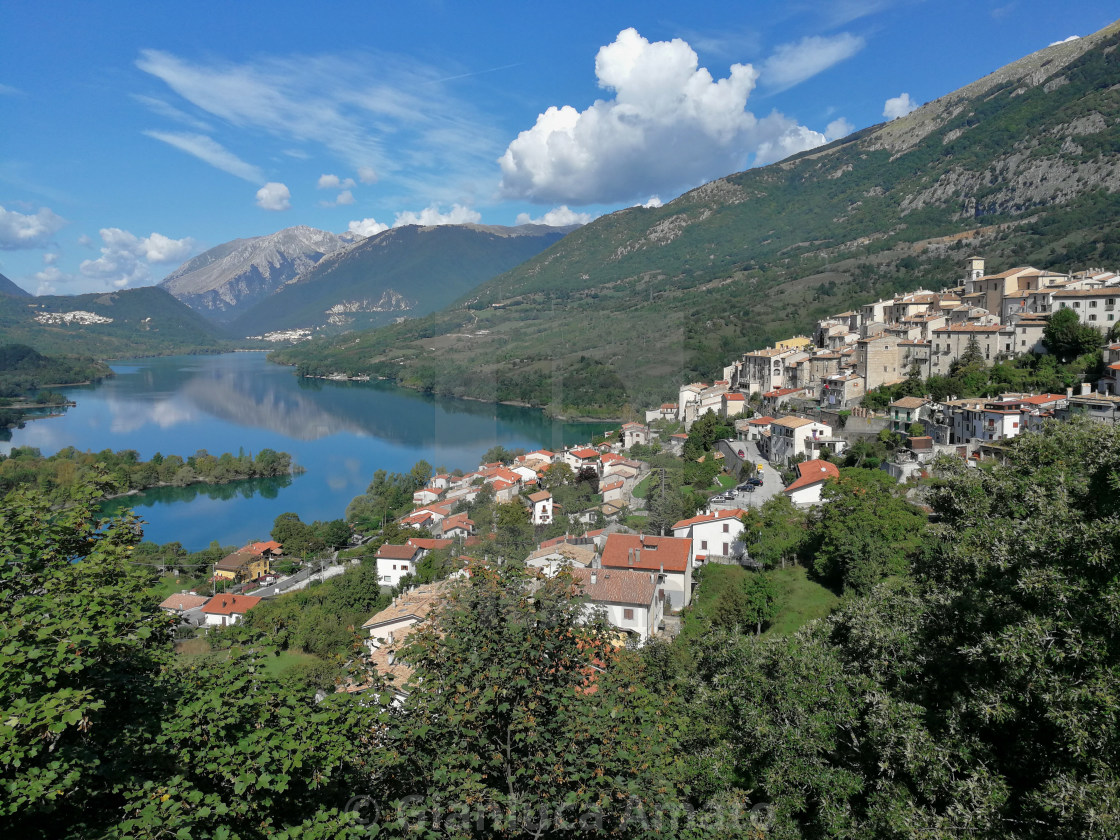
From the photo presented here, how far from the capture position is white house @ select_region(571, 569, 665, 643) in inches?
353

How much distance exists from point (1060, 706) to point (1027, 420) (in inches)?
467

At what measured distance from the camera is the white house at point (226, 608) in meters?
13.7

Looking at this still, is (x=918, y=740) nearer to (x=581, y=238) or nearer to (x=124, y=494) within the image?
(x=124, y=494)

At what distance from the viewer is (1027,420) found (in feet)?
39.6

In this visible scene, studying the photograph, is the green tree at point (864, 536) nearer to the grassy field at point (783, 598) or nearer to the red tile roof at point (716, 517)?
the grassy field at point (783, 598)

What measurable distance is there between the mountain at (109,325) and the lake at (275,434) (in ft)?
122

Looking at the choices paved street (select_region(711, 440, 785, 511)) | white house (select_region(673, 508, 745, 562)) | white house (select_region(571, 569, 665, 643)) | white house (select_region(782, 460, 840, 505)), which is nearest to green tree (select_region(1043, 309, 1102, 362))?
white house (select_region(782, 460, 840, 505))

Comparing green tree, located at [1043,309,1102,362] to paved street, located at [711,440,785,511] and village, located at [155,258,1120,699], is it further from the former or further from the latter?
paved street, located at [711,440,785,511]

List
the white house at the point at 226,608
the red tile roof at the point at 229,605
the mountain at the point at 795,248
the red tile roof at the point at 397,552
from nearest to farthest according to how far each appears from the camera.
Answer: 1. the white house at the point at 226,608
2. the red tile roof at the point at 229,605
3. the red tile roof at the point at 397,552
4. the mountain at the point at 795,248

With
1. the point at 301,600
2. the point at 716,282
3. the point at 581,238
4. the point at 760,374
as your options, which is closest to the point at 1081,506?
the point at 301,600

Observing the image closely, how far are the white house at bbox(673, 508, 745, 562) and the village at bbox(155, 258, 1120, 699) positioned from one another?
0.02 metres

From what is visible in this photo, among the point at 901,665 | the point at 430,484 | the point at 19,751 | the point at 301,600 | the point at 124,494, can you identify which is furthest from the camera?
the point at 124,494

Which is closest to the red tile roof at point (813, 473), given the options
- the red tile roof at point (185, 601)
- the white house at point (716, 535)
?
the white house at point (716, 535)

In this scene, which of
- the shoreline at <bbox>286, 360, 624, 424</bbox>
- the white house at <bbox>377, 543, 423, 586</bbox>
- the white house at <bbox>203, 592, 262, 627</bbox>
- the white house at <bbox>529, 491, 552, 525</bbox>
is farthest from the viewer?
the shoreline at <bbox>286, 360, 624, 424</bbox>
